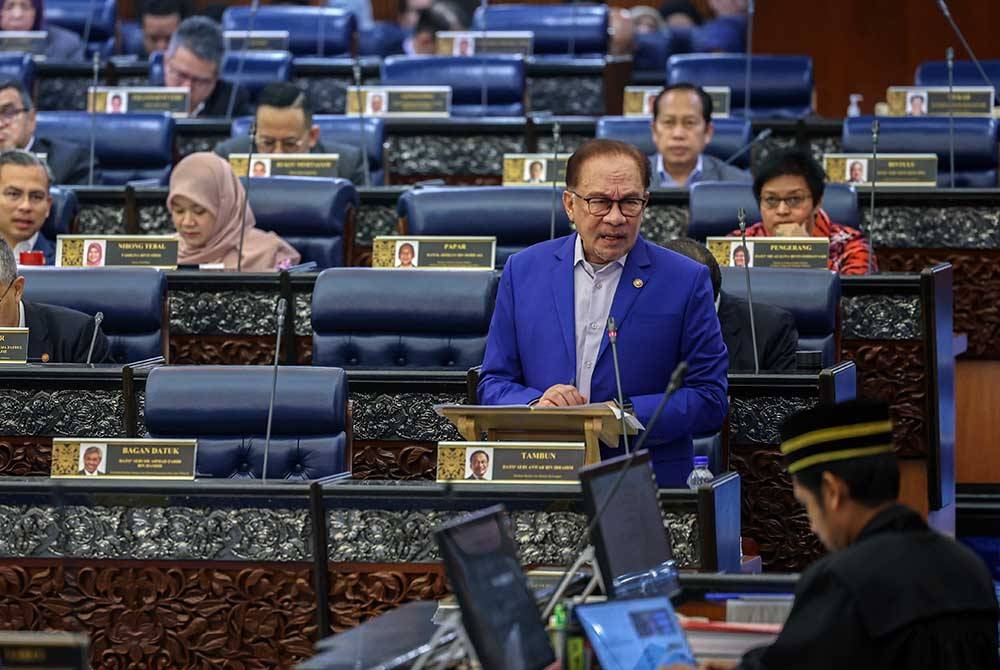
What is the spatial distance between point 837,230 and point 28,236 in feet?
9.12

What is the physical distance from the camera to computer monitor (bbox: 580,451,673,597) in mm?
2852

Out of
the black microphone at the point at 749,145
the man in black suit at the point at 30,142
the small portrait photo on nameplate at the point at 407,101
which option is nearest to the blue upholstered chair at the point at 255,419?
the man in black suit at the point at 30,142

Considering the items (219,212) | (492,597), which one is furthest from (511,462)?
(219,212)

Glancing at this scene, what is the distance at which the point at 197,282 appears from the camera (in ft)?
20.1

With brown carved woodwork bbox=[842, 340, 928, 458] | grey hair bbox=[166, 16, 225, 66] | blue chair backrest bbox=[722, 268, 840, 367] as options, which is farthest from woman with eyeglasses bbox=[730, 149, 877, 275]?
grey hair bbox=[166, 16, 225, 66]

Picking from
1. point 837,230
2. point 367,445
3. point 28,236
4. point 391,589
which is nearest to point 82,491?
point 391,589

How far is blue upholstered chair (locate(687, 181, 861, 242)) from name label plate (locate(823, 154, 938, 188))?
332mm

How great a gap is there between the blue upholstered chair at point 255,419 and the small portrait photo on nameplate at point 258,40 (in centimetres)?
587

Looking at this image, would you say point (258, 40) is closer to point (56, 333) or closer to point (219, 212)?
point (219, 212)

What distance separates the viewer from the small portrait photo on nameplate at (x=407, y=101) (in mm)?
8398

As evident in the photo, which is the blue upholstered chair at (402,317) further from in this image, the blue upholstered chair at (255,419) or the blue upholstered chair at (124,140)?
the blue upholstered chair at (124,140)

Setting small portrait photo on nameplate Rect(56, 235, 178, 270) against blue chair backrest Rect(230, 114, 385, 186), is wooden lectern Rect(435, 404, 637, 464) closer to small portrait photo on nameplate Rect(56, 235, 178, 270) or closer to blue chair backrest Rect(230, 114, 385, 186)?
small portrait photo on nameplate Rect(56, 235, 178, 270)

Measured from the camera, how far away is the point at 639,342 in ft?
13.8

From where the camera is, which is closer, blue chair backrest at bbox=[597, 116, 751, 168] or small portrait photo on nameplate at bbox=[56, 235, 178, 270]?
small portrait photo on nameplate at bbox=[56, 235, 178, 270]
